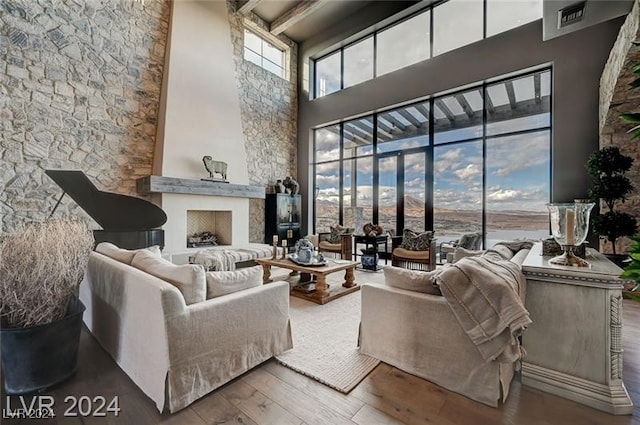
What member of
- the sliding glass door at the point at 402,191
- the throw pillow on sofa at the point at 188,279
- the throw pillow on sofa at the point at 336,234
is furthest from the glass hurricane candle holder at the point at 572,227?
the sliding glass door at the point at 402,191

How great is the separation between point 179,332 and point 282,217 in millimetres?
5374

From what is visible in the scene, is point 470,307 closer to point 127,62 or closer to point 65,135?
point 65,135

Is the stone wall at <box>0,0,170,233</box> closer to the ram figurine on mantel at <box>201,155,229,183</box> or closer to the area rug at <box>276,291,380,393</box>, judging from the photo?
the ram figurine on mantel at <box>201,155,229,183</box>

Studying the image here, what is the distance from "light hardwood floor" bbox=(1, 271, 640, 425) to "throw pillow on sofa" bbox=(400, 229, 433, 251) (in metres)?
2.79

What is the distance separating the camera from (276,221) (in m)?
6.76

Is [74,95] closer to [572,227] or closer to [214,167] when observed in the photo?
[214,167]

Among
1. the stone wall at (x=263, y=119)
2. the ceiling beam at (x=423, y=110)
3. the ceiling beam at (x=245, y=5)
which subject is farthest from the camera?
the stone wall at (x=263, y=119)

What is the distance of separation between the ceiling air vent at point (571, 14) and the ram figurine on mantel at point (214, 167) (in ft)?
18.0

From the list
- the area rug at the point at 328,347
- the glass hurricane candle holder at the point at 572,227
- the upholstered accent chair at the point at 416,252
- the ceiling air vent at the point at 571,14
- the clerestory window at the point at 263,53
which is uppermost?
the clerestory window at the point at 263,53

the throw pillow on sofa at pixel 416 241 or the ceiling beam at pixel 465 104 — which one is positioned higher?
the ceiling beam at pixel 465 104

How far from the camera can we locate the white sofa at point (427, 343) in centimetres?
164

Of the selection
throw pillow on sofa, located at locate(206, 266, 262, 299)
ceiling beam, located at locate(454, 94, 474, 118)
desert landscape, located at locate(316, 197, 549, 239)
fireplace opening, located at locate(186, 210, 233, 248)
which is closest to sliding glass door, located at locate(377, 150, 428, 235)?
desert landscape, located at locate(316, 197, 549, 239)

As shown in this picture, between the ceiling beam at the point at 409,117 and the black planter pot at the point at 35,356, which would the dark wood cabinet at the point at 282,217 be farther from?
the black planter pot at the point at 35,356

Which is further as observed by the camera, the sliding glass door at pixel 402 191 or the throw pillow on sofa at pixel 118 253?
the sliding glass door at pixel 402 191
